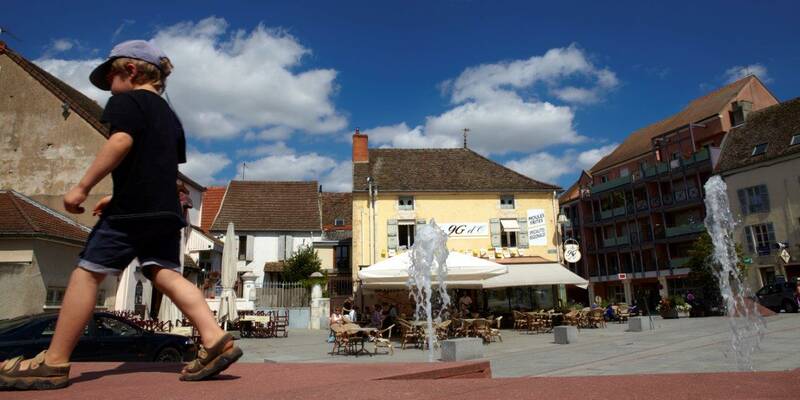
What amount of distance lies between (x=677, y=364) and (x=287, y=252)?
28140 mm

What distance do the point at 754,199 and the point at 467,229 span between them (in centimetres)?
1908

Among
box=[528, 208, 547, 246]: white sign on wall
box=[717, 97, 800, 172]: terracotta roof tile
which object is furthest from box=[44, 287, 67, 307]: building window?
box=[717, 97, 800, 172]: terracotta roof tile

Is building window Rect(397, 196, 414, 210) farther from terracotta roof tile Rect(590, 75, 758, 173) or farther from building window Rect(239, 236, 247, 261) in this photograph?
terracotta roof tile Rect(590, 75, 758, 173)

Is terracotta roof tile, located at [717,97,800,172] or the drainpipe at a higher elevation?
terracotta roof tile, located at [717,97,800,172]

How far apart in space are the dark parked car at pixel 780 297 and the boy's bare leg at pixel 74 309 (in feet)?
92.0

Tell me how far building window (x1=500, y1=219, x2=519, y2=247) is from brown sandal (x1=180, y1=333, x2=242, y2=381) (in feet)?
88.3

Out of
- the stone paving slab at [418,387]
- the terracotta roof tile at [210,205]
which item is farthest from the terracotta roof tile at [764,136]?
the stone paving slab at [418,387]

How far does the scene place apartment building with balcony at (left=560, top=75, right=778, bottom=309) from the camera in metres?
39.9

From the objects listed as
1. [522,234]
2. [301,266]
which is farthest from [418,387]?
[301,266]

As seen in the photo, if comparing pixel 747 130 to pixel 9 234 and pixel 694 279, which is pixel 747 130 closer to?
pixel 694 279

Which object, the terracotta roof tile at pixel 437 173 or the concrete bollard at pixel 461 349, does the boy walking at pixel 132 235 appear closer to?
the concrete bollard at pixel 461 349

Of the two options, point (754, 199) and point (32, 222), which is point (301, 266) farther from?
point (754, 199)

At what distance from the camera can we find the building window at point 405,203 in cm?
2931

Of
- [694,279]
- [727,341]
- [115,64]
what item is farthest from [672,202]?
[115,64]
